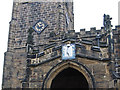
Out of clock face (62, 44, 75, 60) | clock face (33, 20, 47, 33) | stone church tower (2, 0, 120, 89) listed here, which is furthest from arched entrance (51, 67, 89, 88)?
clock face (33, 20, 47, 33)

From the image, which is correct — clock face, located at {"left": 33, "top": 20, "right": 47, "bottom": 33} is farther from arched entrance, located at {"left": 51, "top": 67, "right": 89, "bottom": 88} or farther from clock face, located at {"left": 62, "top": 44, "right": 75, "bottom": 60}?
clock face, located at {"left": 62, "top": 44, "right": 75, "bottom": 60}

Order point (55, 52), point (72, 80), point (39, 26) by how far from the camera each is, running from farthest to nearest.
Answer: point (39, 26)
point (72, 80)
point (55, 52)

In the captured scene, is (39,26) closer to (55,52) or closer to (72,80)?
(72,80)

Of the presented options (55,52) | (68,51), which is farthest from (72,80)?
(68,51)

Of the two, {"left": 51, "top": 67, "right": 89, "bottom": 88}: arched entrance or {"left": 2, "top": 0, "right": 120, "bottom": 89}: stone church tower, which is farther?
{"left": 51, "top": 67, "right": 89, "bottom": 88}: arched entrance

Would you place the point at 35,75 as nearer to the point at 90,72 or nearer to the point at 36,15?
the point at 90,72

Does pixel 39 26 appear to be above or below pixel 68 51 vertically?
above

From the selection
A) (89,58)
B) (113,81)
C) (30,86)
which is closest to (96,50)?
(89,58)

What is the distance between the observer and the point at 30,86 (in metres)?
15.1

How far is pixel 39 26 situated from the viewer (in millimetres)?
23203

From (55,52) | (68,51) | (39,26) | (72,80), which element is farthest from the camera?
(39,26)

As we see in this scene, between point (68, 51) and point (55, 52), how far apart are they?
893 mm

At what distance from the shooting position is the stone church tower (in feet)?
47.0

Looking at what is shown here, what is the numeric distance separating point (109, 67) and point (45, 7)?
1202 cm
